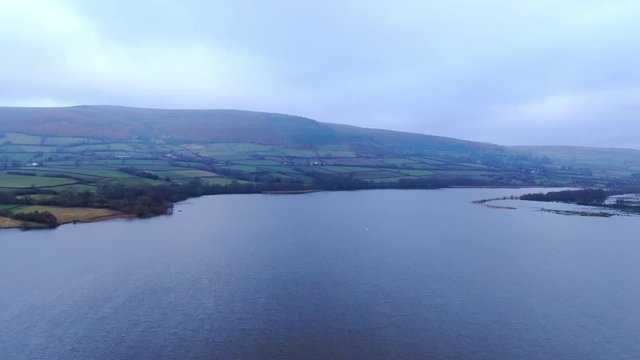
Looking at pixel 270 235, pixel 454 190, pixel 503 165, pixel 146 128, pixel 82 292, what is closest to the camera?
pixel 82 292

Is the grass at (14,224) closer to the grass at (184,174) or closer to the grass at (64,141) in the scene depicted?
the grass at (184,174)

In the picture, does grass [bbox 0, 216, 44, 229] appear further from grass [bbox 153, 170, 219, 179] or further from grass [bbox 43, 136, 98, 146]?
grass [bbox 43, 136, 98, 146]

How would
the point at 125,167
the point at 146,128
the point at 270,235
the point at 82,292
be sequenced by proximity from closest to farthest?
1. the point at 82,292
2. the point at 270,235
3. the point at 125,167
4. the point at 146,128

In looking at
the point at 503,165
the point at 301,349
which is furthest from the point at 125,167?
the point at 503,165

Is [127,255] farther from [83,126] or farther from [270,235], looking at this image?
[83,126]

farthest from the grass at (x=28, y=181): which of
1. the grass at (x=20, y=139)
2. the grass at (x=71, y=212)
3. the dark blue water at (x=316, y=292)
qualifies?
the grass at (x=20, y=139)

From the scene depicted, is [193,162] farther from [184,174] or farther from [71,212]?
[71,212]

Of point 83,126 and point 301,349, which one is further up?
point 83,126
